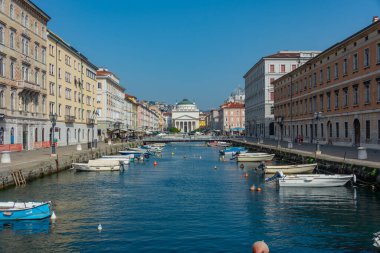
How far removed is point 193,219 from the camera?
20.1m

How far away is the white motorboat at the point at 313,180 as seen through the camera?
29.6 m

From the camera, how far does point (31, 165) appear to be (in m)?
33.7

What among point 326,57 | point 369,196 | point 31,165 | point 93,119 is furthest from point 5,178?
point 93,119

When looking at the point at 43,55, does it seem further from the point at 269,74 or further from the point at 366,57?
the point at 269,74

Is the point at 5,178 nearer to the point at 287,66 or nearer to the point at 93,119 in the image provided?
the point at 93,119

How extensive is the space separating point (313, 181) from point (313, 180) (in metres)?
0.08

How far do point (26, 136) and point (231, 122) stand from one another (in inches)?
5871

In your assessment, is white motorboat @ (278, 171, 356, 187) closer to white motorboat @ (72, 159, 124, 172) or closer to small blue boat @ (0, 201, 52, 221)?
small blue boat @ (0, 201, 52, 221)

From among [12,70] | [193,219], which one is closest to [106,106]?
[12,70]

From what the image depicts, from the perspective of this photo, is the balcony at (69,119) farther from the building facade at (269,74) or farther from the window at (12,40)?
the building facade at (269,74)

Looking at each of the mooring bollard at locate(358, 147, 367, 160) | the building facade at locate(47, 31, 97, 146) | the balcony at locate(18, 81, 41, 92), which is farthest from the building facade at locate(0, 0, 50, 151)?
the mooring bollard at locate(358, 147, 367, 160)

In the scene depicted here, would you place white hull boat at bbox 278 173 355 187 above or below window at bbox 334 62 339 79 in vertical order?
below

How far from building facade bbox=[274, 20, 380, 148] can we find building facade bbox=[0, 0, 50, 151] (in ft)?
116

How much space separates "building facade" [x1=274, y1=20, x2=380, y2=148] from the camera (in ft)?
147
